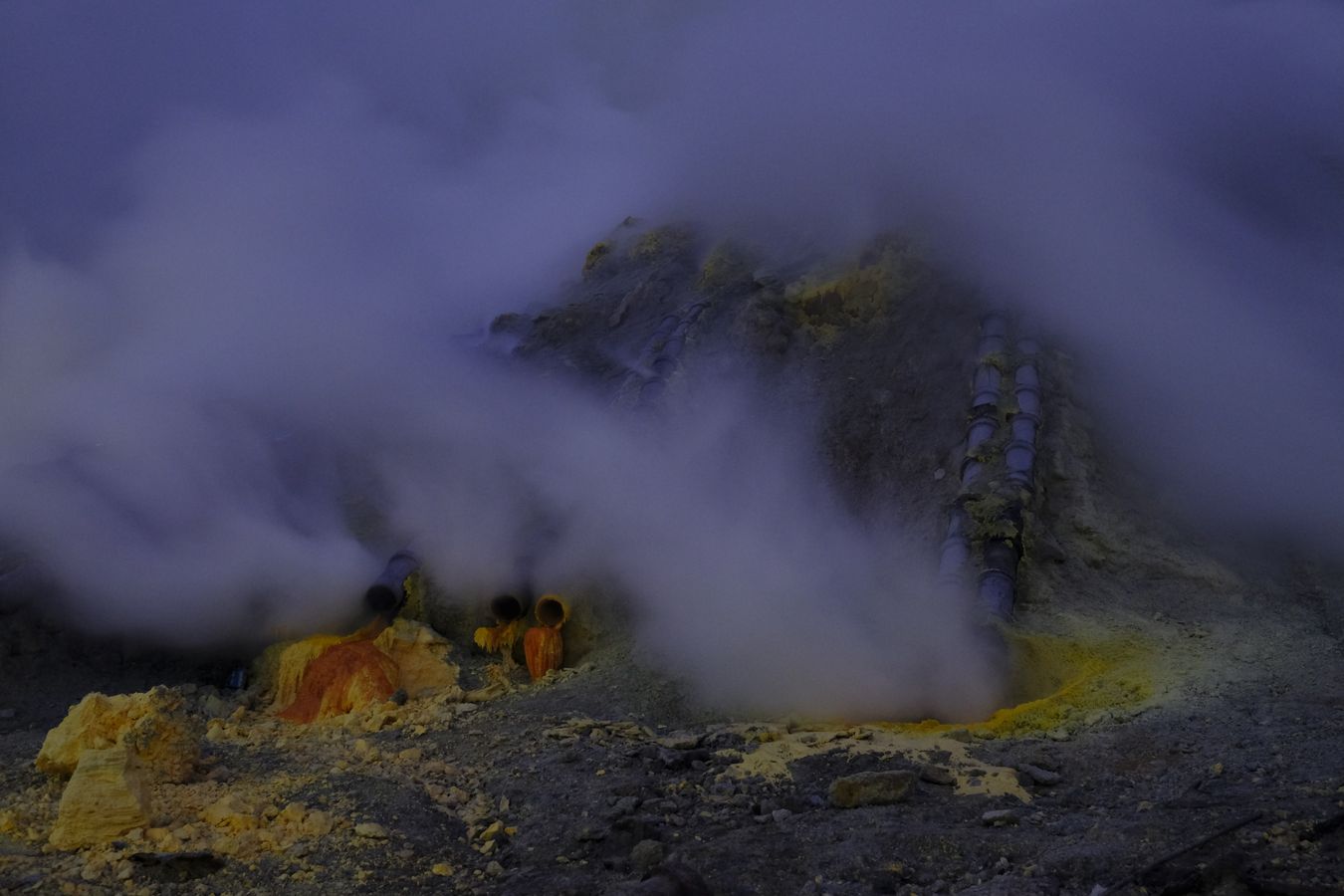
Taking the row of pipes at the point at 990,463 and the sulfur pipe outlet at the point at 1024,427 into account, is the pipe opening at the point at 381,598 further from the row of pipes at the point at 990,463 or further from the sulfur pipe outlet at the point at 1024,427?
the sulfur pipe outlet at the point at 1024,427

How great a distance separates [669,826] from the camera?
4.09 m

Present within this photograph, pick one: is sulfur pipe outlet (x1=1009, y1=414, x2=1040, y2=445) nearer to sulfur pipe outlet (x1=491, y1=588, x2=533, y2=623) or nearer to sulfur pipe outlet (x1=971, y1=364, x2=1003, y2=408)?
sulfur pipe outlet (x1=971, y1=364, x2=1003, y2=408)

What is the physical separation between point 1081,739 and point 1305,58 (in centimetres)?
1265

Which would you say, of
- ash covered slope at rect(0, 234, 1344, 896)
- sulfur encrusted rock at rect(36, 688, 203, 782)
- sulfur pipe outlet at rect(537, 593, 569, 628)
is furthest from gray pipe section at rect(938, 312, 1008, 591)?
sulfur encrusted rock at rect(36, 688, 203, 782)

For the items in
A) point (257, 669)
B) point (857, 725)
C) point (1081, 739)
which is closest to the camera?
point (1081, 739)

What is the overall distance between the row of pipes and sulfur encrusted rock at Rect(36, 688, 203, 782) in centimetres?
408

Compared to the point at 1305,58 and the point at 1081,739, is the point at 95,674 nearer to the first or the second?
the point at 1081,739

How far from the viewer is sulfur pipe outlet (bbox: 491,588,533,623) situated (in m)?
7.27

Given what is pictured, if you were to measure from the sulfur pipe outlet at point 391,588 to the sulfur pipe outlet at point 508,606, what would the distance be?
1.93ft

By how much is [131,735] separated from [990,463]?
17.9 feet

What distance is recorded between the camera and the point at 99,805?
3.80 meters

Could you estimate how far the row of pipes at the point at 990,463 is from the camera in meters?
6.63

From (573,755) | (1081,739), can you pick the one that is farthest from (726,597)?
(1081,739)

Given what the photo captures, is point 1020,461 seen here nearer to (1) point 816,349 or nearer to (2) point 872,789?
(1) point 816,349
